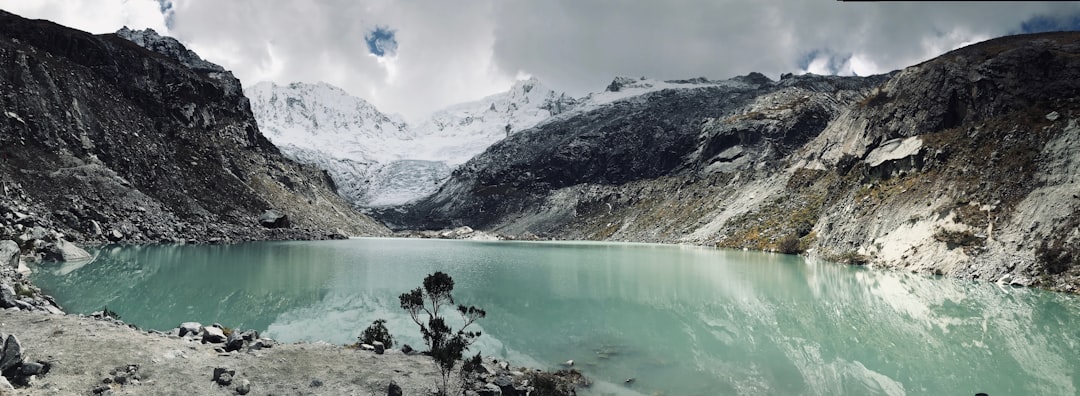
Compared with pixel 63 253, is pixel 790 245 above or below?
above

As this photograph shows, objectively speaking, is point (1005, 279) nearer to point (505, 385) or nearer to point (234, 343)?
point (505, 385)

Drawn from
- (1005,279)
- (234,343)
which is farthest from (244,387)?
(1005,279)

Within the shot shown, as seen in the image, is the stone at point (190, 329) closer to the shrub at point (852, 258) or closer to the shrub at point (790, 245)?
the shrub at point (852, 258)

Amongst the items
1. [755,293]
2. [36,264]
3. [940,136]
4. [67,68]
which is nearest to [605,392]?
[755,293]

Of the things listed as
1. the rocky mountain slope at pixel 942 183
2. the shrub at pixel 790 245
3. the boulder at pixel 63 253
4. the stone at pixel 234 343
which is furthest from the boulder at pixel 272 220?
the stone at pixel 234 343

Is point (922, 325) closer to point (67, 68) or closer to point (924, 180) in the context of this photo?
point (924, 180)

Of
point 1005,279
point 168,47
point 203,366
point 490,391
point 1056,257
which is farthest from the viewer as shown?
point 168,47

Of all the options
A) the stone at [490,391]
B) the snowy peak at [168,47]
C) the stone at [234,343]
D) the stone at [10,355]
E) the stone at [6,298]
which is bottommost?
the stone at [490,391]
